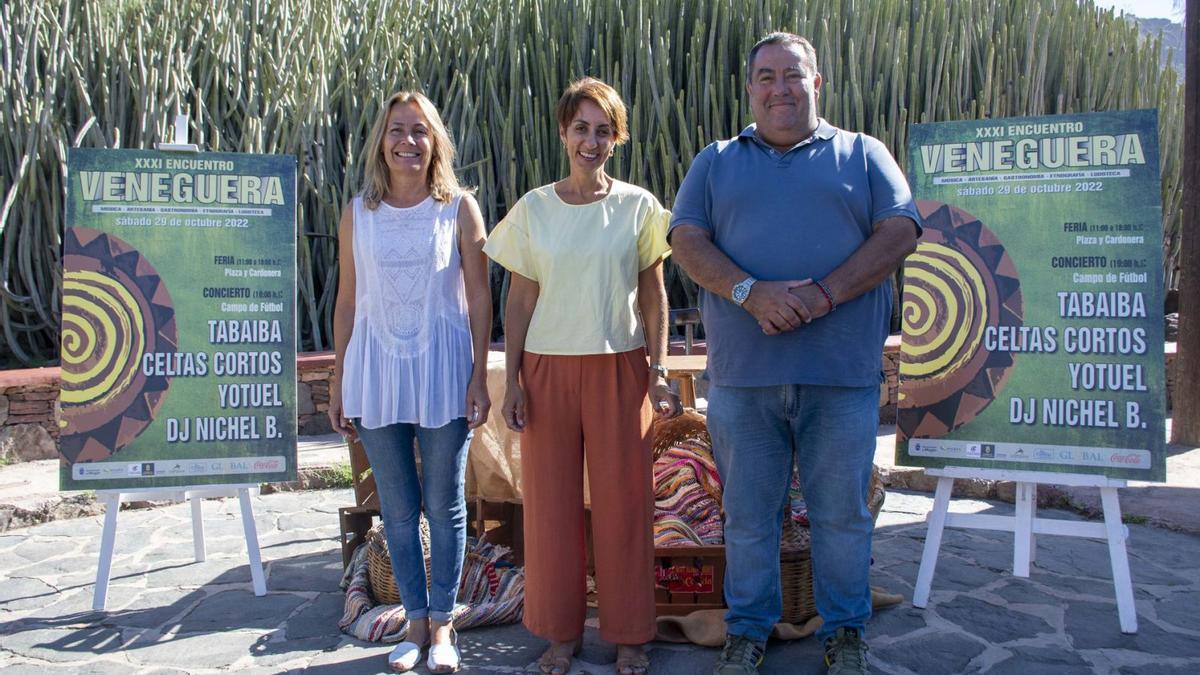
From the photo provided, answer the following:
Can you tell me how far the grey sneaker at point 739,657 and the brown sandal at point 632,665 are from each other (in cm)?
23

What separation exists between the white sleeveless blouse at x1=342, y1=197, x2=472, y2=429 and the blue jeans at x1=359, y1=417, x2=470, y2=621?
8 cm

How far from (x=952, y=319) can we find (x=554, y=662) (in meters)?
1.96

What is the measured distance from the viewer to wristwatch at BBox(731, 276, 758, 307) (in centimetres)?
284

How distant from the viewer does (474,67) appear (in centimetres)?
867

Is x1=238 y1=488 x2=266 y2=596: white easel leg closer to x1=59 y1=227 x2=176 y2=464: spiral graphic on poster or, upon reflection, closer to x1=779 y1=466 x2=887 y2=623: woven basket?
x1=59 y1=227 x2=176 y2=464: spiral graphic on poster

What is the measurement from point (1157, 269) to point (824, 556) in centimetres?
168

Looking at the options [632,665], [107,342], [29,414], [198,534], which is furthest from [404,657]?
[29,414]

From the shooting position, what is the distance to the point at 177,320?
4.01 meters

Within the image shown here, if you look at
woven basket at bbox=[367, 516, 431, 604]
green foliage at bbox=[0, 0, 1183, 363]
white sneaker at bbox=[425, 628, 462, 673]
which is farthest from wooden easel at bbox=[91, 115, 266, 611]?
green foliage at bbox=[0, 0, 1183, 363]

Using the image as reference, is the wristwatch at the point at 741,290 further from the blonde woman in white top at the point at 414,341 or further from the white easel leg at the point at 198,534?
the white easel leg at the point at 198,534

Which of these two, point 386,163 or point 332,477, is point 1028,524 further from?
point 332,477

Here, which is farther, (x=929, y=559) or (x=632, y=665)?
(x=929, y=559)

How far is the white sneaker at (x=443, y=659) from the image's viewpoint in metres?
3.15

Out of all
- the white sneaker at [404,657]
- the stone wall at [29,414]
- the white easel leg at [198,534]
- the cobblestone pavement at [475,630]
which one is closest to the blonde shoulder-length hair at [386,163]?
the white sneaker at [404,657]
